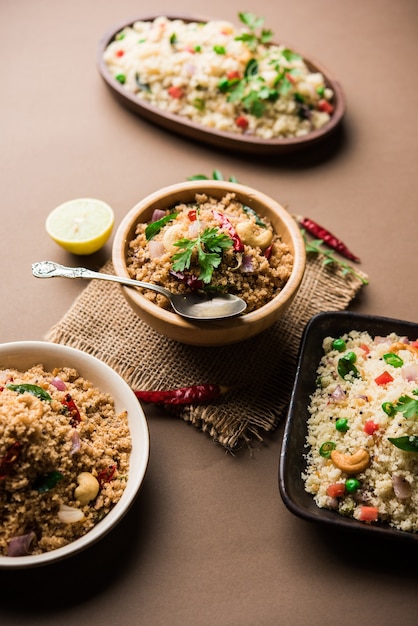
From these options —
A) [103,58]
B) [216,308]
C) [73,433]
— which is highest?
[103,58]

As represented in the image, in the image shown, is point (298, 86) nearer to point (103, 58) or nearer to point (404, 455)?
point (103, 58)

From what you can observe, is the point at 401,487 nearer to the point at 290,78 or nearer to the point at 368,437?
the point at 368,437

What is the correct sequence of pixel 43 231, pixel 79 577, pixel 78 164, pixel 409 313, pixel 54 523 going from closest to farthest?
1. pixel 54 523
2. pixel 79 577
3. pixel 409 313
4. pixel 43 231
5. pixel 78 164

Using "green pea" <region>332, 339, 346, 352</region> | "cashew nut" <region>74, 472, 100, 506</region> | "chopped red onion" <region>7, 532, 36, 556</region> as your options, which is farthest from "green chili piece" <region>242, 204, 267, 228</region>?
"chopped red onion" <region>7, 532, 36, 556</region>

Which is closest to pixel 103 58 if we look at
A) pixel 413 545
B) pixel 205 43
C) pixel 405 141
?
pixel 205 43

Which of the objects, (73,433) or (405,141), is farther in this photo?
(405,141)

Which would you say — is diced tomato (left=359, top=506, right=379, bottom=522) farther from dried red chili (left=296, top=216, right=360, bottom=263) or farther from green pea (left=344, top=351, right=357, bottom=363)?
dried red chili (left=296, top=216, right=360, bottom=263)

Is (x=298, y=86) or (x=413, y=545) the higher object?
(x=298, y=86)
